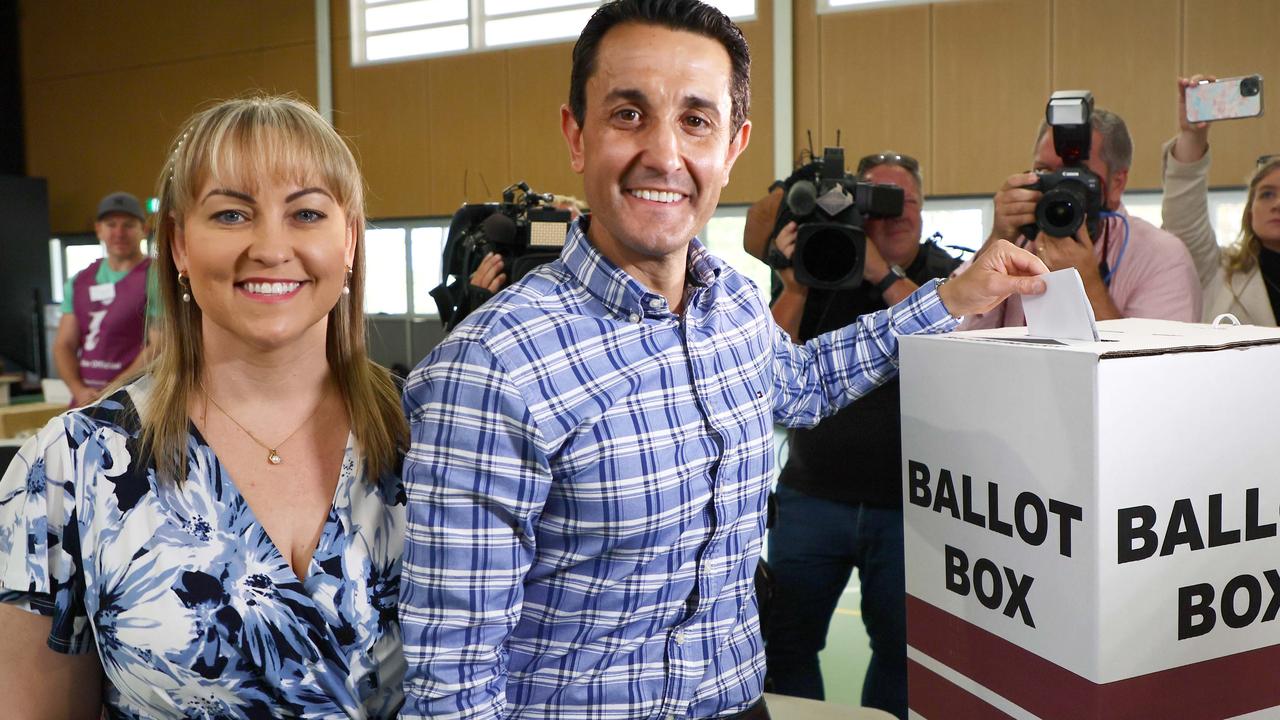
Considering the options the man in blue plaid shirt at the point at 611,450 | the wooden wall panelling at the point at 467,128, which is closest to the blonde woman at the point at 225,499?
the man in blue plaid shirt at the point at 611,450

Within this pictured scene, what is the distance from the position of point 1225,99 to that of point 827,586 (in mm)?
1226

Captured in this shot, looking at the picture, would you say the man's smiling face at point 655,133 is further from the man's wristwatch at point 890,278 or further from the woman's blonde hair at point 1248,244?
the woman's blonde hair at point 1248,244

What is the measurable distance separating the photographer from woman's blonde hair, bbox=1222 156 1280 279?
2.27 ft

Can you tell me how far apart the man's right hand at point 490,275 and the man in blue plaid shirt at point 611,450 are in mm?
1070

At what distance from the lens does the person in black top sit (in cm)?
186

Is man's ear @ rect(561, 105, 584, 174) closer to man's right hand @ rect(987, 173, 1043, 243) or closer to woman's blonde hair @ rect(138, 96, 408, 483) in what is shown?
woman's blonde hair @ rect(138, 96, 408, 483)

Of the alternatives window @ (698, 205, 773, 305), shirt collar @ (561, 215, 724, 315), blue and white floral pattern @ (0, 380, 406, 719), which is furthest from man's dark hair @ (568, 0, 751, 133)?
window @ (698, 205, 773, 305)

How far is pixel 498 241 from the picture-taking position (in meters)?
2.23

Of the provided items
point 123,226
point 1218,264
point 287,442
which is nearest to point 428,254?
point 123,226

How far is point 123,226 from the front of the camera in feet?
13.5

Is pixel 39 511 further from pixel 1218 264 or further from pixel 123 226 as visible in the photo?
pixel 123 226

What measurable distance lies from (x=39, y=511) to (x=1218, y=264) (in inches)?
94.1

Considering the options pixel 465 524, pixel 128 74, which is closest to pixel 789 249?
pixel 465 524

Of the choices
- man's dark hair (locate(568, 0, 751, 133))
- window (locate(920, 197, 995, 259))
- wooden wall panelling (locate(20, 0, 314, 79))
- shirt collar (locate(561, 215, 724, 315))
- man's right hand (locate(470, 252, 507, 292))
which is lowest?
shirt collar (locate(561, 215, 724, 315))
